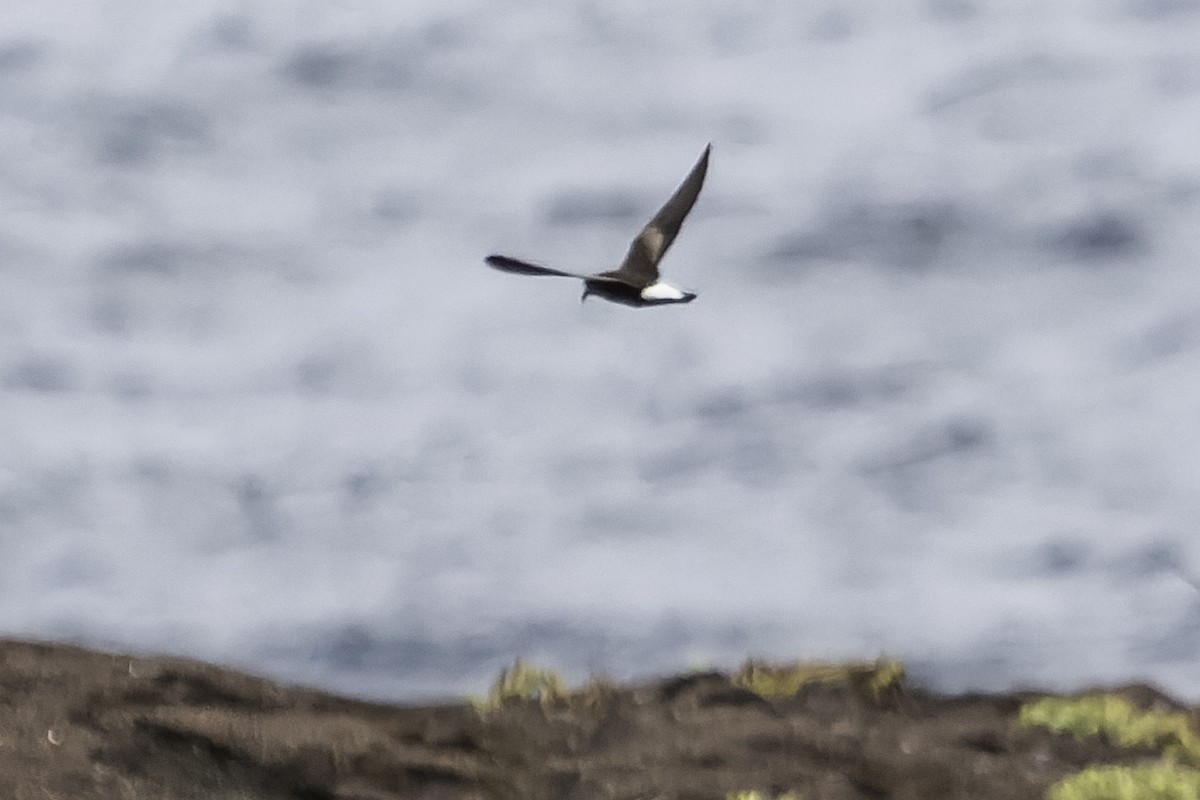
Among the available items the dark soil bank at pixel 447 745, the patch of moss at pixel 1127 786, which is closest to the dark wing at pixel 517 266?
the dark soil bank at pixel 447 745

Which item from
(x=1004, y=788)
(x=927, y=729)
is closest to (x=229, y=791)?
(x=1004, y=788)

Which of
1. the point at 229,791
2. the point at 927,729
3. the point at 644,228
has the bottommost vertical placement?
the point at 229,791

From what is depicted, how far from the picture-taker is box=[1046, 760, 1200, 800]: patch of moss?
20.7 feet

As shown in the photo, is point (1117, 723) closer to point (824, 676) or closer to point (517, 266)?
point (824, 676)

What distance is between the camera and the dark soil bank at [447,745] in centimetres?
627

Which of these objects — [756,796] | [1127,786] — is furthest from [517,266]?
[1127,786]

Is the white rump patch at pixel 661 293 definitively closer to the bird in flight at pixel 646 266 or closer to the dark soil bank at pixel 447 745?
the bird in flight at pixel 646 266

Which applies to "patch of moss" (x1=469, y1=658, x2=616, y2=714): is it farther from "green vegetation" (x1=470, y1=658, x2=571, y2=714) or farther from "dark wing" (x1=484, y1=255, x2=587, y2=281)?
"dark wing" (x1=484, y1=255, x2=587, y2=281)

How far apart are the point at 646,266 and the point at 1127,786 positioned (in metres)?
2.87

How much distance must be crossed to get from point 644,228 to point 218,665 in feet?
9.47

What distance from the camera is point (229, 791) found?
20.4 feet

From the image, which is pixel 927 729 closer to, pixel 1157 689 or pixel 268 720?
pixel 1157 689

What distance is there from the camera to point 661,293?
6.57 metres

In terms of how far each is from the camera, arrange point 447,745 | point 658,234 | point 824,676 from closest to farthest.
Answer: point 447,745
point 658,234
point 824,676
